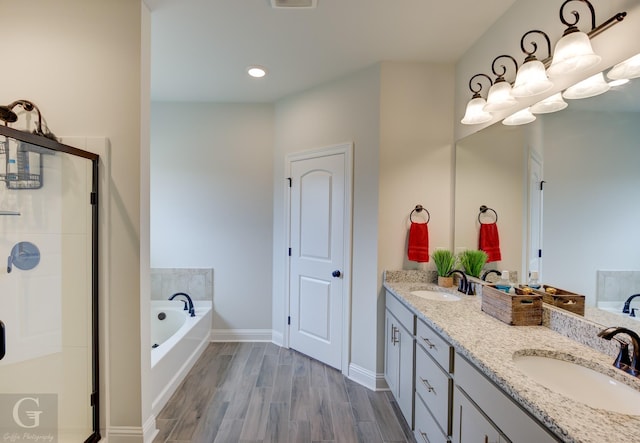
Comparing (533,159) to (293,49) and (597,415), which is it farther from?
(293,49)

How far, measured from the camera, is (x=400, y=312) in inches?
80.5

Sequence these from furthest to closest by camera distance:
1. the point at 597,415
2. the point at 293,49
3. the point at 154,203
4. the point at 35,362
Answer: the point at 154,203 < the point at 293,49 < the point at 35,362 < the point at 597,415

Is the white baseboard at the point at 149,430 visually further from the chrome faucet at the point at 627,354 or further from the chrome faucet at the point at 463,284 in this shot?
the chrome faucet at the point at 627,354

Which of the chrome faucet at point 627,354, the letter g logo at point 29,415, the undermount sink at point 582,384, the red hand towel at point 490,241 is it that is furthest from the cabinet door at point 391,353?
the letter g logo at point 29,415

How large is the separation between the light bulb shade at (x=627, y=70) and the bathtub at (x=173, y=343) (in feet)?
9.28

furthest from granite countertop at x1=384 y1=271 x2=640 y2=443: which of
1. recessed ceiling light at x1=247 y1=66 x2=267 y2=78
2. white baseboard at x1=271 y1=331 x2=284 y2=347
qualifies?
recessed ceiling light at x1=247 y1=66 x2=267 y2=78

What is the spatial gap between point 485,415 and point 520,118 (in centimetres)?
163

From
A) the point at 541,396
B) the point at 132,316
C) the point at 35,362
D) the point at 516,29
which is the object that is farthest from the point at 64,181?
the point at 516,29

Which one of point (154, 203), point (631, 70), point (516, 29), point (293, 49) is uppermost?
point (293, 49)

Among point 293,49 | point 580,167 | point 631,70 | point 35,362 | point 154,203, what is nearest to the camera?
point 631,70

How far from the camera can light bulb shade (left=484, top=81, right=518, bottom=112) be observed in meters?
1.74

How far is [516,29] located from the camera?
5.82ft

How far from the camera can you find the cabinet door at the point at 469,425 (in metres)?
1.08

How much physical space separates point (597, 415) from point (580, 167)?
3.60 feet
